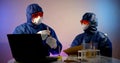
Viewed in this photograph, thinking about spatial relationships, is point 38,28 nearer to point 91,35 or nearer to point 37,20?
point 37,20

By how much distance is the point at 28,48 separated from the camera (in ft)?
5.48

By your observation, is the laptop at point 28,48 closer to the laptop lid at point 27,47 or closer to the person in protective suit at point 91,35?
the laptop lid at point 27,47

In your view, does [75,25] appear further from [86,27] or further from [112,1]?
[112,1]

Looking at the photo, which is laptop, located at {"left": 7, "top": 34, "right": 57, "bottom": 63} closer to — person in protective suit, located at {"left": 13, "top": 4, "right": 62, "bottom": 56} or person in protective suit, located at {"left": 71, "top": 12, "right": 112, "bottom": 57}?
person in protective suit, located at {"left": 13, "top": 4, "right": 62, "bottom": 56}

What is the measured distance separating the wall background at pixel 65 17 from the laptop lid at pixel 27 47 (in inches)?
53.6

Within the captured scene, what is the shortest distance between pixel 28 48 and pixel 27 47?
0.04 ft

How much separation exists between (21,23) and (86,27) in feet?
3.44

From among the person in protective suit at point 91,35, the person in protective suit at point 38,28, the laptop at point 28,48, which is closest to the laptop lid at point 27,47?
the laptop at point 28,48

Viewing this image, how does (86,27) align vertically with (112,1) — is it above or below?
below

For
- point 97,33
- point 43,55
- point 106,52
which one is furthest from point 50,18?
point 43,55

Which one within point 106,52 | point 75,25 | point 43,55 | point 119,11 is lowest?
point 106,52

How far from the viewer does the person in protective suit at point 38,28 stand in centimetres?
301

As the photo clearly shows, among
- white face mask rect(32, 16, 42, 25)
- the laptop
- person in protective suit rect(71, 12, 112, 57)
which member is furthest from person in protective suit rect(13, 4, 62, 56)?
the laptop

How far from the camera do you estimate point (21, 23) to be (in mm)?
3031
